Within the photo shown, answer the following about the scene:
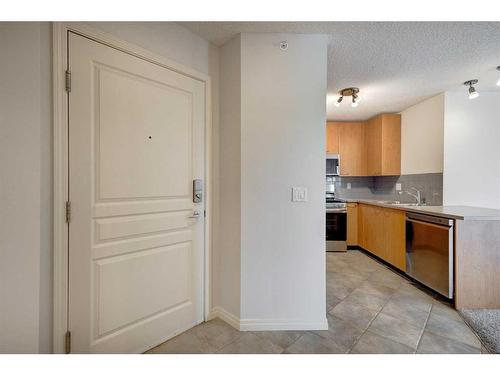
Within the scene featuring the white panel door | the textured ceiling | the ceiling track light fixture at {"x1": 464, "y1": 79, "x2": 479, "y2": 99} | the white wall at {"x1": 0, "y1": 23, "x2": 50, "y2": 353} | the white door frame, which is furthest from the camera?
the ceiling track light fixture at {"x1": 464, "y1": 79, "x2": 479, "y2": 99}

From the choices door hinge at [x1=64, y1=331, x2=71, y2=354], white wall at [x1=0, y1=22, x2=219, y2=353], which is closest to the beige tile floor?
door hinge at [x1=64, y1=331, x2=71, y2=354]

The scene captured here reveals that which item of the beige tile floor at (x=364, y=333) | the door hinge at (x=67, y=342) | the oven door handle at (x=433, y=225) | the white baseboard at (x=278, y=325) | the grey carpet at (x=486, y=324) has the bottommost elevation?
the beige tile floor at (x=364, y=333)

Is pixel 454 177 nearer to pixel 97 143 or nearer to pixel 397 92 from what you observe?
pixel 397 92

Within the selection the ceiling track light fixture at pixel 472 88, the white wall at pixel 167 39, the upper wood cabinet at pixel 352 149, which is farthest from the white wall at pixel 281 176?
the upper wood cabinet at pixel 352 149

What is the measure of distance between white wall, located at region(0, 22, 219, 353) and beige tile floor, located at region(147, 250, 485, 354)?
806 millimetres

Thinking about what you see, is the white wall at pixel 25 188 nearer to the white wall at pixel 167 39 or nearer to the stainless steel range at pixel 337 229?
the white wall at pixel 167 39

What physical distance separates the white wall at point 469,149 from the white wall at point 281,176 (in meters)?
2.36

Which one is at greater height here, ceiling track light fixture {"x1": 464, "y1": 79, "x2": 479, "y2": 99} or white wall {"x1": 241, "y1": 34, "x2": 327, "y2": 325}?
ceiling track light fixture {"x1": 464, "y1": 79, "x2": 479, "y2": 99}

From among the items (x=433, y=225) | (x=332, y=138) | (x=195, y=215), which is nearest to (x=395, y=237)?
(x=433, y=225)

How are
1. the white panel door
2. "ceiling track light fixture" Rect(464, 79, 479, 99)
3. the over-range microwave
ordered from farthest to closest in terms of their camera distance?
1. the over-range microwave
2. "ceiling track light fixture" Rect(464, 79, 479, 99)
3. the white panel door

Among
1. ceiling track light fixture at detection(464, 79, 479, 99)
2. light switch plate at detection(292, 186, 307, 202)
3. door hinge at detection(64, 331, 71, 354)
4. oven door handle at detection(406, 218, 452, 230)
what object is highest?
ceiling track light fixture at detection(464, 79, 479, 99)

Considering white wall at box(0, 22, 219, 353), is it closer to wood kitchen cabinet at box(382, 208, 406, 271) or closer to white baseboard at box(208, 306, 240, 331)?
white baseboard at box(208, 306, 240, 331)

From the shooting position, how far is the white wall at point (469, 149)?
10.2 ft

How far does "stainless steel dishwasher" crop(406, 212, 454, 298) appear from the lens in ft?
7.47
